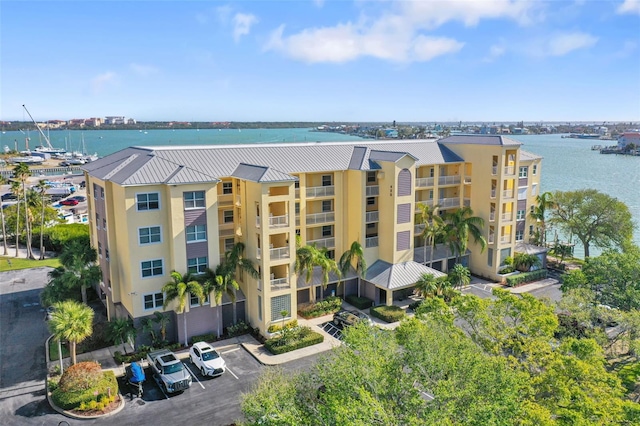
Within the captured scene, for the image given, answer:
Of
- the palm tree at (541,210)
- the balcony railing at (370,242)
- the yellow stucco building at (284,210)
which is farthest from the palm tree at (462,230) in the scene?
the palm tree at (541,210)

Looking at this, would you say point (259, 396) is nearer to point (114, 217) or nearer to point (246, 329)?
point (246, 329)

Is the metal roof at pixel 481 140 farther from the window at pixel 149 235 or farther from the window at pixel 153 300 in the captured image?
the window at pixel 153 300

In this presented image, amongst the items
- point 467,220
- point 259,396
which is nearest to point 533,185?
point 467,220

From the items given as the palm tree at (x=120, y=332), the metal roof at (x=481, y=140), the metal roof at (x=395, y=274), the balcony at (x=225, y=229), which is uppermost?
the metal roof at (x=481, y=140)

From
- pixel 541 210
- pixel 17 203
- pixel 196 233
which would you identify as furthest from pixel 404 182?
pixel 17 203

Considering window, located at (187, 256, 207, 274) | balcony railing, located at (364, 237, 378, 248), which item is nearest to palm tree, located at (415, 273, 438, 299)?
balcony railing, located at (364, 237, 378, 248)

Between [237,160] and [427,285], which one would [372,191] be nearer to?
[427,285]

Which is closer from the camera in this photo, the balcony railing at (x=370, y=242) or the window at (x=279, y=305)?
the window at (x=279, y=305)
